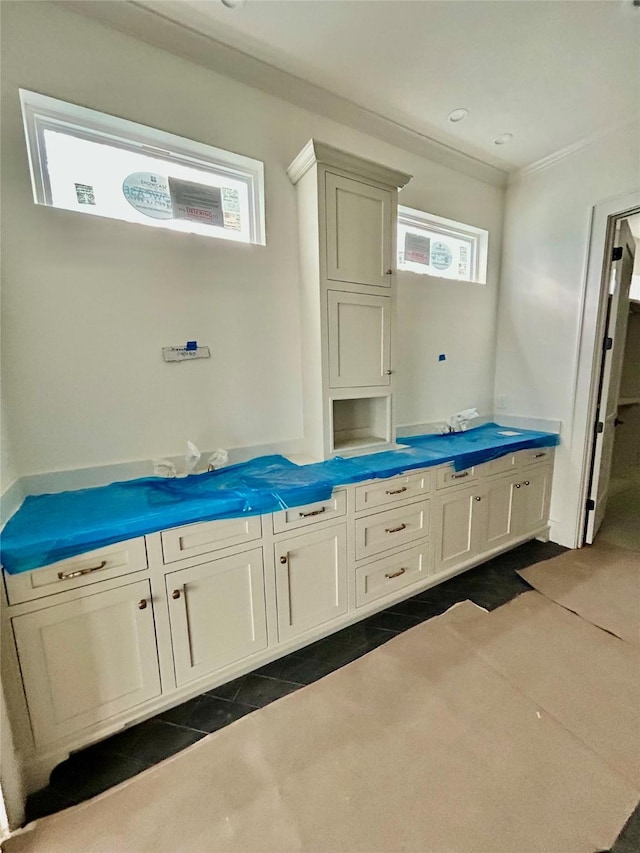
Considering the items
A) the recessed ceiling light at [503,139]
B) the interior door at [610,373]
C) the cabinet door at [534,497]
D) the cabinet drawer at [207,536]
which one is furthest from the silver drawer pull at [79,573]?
the recessed ceiling light at [503,139]

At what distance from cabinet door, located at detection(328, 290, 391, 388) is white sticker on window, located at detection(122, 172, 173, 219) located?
97 cm

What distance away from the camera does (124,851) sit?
1020 millimetres

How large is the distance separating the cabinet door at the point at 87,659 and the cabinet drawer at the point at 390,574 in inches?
41.5

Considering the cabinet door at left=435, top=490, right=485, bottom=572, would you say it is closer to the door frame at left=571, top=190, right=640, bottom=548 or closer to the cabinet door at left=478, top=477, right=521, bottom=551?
the cabinet door at left=478, top=477, right=521, bottom=551

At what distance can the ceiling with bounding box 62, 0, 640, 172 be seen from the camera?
1.53m

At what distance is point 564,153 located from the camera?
2.55m

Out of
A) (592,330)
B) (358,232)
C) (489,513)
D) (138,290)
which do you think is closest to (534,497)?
(489,513)

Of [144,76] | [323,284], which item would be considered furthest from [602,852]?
[144,76]

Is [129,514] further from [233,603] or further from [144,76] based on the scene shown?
[144,76]

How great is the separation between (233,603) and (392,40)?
277cm

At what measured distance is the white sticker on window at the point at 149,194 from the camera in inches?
68.0

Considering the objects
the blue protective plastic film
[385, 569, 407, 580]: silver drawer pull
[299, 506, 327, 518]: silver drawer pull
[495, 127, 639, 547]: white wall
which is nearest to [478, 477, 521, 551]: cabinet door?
the blue protective plastic film

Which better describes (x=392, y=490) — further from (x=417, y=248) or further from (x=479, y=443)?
(x=417, y=248)

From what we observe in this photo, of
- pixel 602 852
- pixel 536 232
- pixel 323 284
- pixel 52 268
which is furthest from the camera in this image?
pixel 536 232
